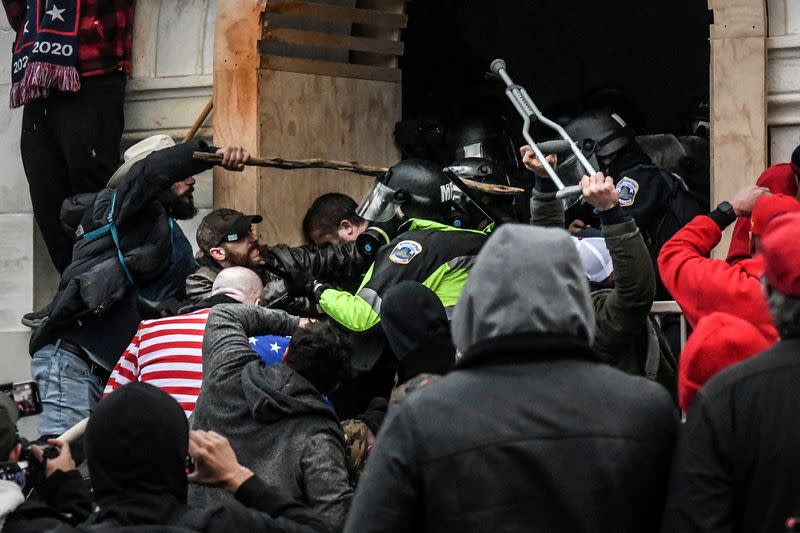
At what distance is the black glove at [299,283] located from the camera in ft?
23.0

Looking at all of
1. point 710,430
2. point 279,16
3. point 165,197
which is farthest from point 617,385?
point 279,16

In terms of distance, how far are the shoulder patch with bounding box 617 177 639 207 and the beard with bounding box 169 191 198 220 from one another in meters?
1.87

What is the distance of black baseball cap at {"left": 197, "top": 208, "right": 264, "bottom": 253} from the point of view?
7.27 metres

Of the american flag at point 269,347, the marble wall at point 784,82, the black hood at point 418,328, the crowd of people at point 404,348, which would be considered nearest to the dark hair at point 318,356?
the crowd of people at point 404,348

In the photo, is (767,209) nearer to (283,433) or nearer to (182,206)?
(283,433)

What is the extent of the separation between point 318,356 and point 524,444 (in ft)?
5.96

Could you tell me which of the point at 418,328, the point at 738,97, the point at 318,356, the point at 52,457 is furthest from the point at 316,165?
the point at 52,457

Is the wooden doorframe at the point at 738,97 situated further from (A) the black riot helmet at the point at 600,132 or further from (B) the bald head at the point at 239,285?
(B) the bald head at the point at 239,285

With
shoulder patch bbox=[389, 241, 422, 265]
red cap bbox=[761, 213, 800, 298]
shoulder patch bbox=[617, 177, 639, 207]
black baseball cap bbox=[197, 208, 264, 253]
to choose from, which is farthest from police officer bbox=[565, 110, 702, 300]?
red cap bbox=[761, 213, 800, 298]

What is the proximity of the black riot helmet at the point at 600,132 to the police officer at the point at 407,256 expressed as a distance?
1.02 meters

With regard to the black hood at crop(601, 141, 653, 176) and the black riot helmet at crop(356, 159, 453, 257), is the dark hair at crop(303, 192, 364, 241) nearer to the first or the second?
the black riot helmet at crop(356, 159, 453, 257)

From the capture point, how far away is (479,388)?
3340 millimetres

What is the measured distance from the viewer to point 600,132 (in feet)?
26.9

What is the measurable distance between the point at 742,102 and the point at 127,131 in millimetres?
3301
